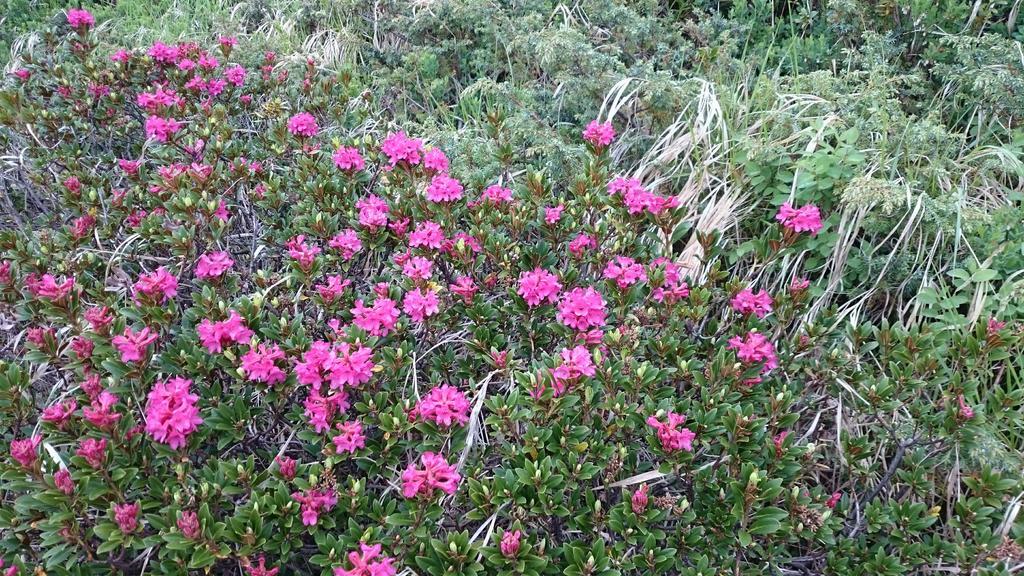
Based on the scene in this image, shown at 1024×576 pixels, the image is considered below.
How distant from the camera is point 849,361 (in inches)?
87.4

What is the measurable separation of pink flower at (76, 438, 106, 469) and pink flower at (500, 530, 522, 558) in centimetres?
94

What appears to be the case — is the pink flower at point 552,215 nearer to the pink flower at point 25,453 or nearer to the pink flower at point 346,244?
the pink flower at point 346,244

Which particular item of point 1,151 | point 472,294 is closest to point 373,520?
point 472,294

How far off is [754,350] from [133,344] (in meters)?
1.64

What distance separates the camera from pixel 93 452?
5.54 feet

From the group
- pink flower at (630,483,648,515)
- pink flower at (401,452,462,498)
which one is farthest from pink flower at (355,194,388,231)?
pink flower at (630,483,648,515)

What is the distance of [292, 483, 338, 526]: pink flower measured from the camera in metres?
1.75

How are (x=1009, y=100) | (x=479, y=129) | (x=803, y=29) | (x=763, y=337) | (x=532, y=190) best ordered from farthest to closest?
(x=803, y=29) → (x=479, y=129) → (x=1009, y=100) → (x=532, y=190) → (x=763, y=337)

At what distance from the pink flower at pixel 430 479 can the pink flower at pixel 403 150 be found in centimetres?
131

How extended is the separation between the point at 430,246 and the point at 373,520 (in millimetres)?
877

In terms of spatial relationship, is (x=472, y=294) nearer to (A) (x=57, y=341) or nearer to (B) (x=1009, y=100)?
(A) (x=57, y=341)

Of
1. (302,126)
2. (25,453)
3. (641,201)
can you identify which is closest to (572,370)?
(641,201)

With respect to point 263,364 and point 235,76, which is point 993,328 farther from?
point 235,76

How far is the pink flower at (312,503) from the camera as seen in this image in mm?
1747
